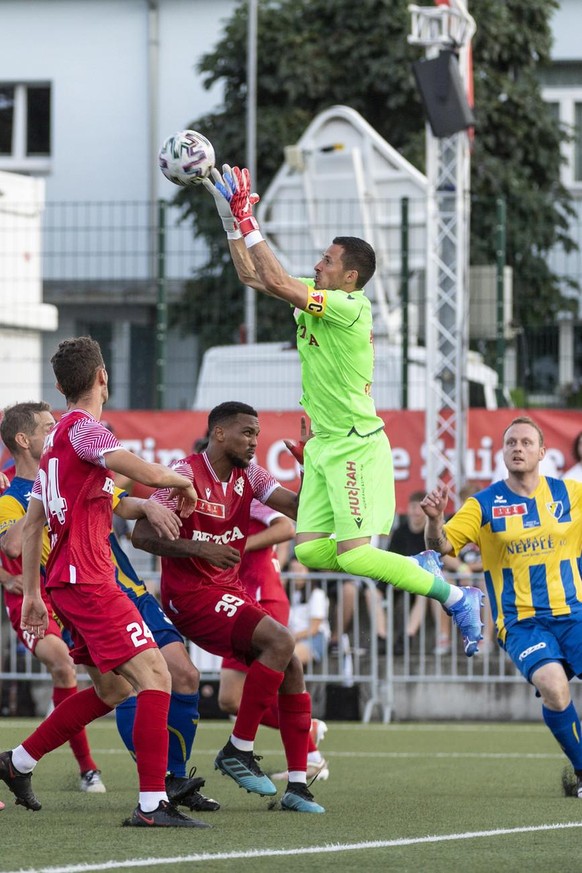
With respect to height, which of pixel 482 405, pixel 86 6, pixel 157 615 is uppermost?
pixel 86 6

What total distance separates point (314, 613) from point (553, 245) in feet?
24.4

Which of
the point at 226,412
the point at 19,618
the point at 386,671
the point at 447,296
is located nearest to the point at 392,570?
the point at 226,412

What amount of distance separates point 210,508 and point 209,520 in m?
0.06

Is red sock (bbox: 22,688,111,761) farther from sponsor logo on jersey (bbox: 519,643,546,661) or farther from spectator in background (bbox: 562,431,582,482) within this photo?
spectator in background (bbox: 562,431,582,482)

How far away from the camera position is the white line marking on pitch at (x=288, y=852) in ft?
18.1

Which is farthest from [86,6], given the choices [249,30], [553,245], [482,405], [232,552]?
[232,552]

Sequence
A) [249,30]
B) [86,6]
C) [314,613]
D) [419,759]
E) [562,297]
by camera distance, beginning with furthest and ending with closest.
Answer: [86,6], [249,30], [562,297], [314,613], [419,759]

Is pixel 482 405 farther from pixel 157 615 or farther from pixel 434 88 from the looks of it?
pixel 157 615

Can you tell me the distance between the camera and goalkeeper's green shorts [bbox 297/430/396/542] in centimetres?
784

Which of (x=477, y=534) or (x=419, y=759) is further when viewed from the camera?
(x=419, y=759)

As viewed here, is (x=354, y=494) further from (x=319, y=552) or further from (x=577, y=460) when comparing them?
(x=577, y=460)

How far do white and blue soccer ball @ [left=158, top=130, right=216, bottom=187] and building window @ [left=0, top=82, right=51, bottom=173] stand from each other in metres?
27.4

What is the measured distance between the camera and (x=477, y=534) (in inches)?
344

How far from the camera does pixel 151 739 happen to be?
6.74 metres
